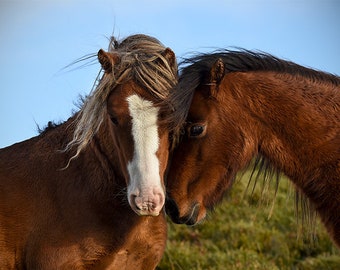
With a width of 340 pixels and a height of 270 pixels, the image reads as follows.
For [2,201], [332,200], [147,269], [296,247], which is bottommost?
[296,247]

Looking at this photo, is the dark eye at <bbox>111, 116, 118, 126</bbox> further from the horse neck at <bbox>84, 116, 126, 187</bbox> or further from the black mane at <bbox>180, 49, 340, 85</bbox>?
the black mane at <bbox>180, 49, 340, 85</bbox>

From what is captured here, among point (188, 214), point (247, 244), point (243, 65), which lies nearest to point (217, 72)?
point (243, 65)

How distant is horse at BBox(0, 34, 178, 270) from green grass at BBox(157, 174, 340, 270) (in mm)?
2956

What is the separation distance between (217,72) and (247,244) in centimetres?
459

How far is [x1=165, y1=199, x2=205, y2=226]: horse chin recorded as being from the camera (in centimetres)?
480

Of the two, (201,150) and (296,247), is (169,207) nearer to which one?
(201,150)

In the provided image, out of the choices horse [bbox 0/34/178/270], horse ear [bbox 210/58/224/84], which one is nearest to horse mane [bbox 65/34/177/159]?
horse [bbox 0/34/178/270]

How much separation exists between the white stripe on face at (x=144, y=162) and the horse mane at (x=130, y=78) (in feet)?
0.56

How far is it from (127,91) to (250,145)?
3.20 ft

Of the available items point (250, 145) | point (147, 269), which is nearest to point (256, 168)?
point (250, 145)

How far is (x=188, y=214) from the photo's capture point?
480 cm

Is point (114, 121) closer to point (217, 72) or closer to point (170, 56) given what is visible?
point (170, 56)

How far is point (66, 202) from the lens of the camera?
488 cm

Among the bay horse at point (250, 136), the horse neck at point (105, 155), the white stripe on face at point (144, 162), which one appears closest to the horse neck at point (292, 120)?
the bay horse at point (250, 136)
